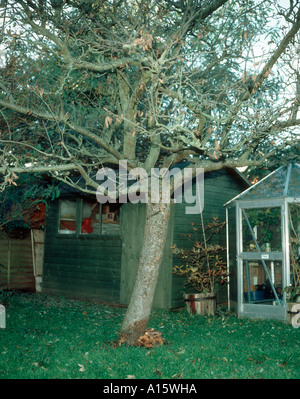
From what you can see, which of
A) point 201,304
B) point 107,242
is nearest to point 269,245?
point 201,304

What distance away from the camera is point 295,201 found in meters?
8.64

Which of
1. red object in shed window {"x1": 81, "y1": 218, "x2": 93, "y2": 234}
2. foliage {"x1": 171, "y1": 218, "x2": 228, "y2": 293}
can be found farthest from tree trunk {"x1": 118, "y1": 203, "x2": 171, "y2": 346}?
red object in shed window {"x1": 81, "y1": 218, "x2": 93, "y2": 234}

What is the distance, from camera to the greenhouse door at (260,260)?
344 inches

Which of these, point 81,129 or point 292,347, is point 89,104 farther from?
point 292,347

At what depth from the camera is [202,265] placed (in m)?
9.97

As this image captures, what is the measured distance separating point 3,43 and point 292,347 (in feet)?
23.7

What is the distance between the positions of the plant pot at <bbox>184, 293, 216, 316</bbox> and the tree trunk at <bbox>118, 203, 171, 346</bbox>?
3.18m

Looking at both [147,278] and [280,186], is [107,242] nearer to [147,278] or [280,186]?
[280,186]

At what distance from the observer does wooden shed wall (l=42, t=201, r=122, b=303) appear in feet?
36.9

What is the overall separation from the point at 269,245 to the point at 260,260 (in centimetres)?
45

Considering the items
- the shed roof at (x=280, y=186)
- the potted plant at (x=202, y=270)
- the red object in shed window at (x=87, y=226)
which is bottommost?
the potted plant at (x=202, y=270)

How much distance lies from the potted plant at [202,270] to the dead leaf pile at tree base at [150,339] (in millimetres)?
3100

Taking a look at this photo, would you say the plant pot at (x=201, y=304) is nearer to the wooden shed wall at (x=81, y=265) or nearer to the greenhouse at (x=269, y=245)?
the greenhouse at (x=269, y=245)

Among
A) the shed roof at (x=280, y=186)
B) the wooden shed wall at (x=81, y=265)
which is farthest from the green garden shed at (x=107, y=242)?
the shed roof at (x=280, y=186)
